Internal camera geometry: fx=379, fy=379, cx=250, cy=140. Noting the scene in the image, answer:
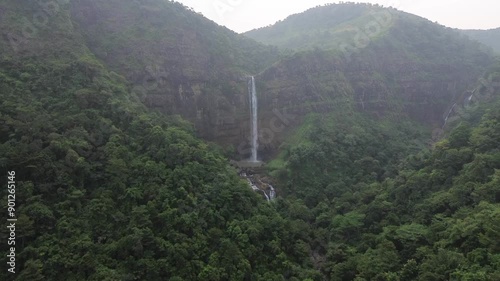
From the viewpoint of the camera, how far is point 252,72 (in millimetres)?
44656

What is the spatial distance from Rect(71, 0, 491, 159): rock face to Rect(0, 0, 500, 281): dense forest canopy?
40cm

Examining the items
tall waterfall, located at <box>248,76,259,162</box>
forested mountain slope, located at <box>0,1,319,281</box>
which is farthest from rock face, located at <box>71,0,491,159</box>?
forested mountain slope, located at <box>0,1,319,281</box>

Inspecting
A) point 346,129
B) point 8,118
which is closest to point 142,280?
point 8,118

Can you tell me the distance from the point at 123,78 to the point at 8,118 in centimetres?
1359

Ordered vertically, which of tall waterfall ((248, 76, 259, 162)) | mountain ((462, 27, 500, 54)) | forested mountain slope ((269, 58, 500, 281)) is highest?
mountain ((462, 27, 500, 54))

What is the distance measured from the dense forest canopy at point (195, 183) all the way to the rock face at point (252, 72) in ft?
1.32

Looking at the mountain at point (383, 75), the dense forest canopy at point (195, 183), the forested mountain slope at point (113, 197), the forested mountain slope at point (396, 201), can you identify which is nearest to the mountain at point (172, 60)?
the dense forest canopy at point (195, 183)

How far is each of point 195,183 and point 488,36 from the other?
74370 millimetres

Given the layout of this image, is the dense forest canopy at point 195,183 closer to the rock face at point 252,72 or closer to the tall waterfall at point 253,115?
the rock face at point 252,72

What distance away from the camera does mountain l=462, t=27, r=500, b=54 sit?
7042 cm

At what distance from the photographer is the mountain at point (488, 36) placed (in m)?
70.4

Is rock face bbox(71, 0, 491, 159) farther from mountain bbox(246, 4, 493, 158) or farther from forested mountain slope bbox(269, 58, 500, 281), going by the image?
forested mountain slope bbox(269, 58, 500, 281)

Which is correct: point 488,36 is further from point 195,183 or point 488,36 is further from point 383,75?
point 195,183

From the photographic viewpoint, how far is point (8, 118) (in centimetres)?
1981
